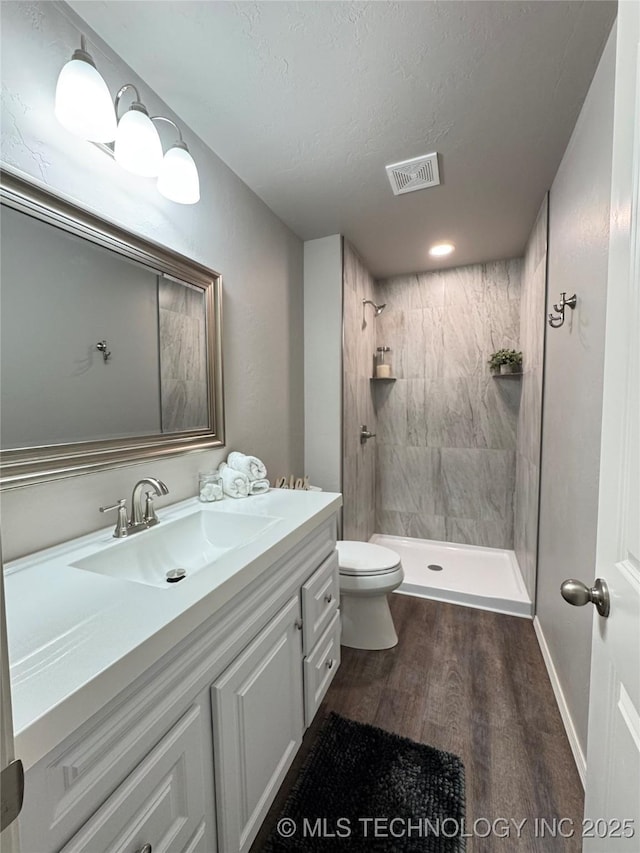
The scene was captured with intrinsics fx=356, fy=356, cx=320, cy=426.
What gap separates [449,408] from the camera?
9.73 feet

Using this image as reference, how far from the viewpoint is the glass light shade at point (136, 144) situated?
1.06 metres

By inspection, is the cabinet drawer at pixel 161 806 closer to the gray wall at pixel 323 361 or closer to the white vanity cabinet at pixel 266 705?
the white vanity cabinet at pixel 266 705

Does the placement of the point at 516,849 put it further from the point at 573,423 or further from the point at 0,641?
the point at 0,641

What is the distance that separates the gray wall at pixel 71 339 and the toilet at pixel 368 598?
1.17 metres

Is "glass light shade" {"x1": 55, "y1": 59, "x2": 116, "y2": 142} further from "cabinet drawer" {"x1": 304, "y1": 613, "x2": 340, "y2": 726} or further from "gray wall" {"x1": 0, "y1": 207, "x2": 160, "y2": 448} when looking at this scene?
"cabinet drawer" {"x1": 304, "y1": 613, "x2": 340, "y2": 726}

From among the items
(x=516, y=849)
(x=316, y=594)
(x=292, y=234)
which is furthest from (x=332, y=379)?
(x=516, y=849)

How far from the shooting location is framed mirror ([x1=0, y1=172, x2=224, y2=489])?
0.88m

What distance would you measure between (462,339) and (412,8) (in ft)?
7.03

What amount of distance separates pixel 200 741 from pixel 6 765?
55 cm

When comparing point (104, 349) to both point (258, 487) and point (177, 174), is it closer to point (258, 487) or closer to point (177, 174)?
point (177, 174)

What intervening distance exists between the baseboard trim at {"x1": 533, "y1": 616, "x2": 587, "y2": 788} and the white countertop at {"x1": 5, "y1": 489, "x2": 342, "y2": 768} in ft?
3.59

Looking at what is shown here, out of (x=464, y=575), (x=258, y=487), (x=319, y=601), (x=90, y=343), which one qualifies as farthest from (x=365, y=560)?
(x=90, y=343)

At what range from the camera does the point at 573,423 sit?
4.51ft

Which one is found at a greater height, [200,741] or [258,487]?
[258,487]
